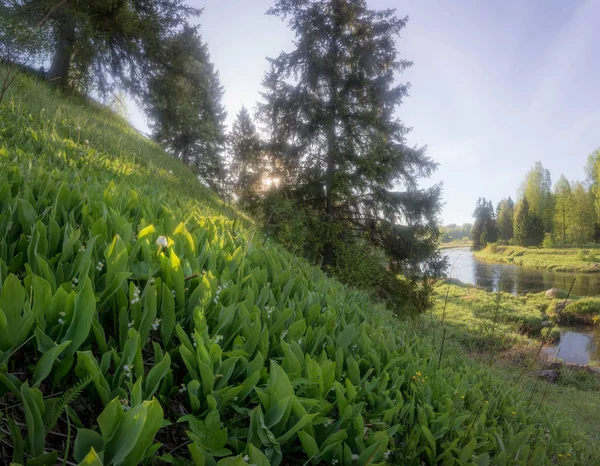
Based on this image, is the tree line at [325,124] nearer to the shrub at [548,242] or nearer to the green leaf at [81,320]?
the green leaf at [81,320]

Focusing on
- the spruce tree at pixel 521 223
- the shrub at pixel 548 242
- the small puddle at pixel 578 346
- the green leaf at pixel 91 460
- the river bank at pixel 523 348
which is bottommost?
the small puddle at pixel 578 346

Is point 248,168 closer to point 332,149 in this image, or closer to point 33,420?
point 332,149

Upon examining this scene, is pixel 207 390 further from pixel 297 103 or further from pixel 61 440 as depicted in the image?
pixel 297 103

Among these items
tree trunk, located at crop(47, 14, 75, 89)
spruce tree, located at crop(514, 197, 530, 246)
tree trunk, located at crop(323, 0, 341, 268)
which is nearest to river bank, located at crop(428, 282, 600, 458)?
tree trunk, located at crop(323, 0, 341, 268)

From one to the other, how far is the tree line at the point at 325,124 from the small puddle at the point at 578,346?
9.92 meters

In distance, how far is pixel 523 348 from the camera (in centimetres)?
1406

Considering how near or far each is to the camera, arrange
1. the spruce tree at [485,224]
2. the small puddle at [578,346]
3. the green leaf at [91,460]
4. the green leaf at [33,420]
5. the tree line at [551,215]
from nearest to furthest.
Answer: the green leaf at [91,460] < the green leaf at [33,420] < the small puddle at [578,346] < the tree line at [551,215] < the spruce tree at [485,224]

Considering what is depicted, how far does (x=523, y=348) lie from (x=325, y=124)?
1267 centimetres

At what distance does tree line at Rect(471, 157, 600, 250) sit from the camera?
48438 mm

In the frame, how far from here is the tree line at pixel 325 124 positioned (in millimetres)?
10094

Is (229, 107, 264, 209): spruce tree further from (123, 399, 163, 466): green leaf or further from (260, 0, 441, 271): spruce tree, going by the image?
(123, 399, 163, 466): green leaf

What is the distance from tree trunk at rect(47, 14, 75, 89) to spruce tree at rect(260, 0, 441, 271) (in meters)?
5.66

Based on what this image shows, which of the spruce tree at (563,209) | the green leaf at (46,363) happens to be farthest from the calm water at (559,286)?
the spruce tree at (563,209)

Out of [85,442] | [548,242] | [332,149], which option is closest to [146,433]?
[85,442]
